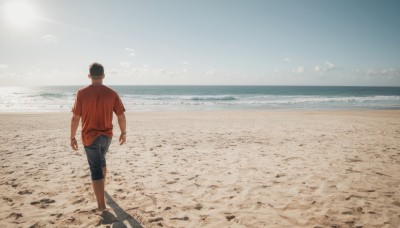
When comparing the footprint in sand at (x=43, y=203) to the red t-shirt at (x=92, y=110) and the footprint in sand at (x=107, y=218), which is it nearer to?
the footprint in sand at (x=107, y=218)

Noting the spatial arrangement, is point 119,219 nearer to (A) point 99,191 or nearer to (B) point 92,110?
(A) point 99,191

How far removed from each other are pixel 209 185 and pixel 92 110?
2.53 m

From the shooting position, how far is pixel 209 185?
4.61 metres

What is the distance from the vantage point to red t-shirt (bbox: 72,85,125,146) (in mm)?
3305

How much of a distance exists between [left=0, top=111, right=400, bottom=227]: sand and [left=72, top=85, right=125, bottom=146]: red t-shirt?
1.19m

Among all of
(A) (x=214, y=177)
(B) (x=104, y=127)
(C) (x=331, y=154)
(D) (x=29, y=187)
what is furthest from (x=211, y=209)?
(C) (x=331, y=154)

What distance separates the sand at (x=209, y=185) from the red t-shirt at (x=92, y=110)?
1188 mm

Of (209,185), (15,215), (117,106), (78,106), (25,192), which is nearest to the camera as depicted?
(78,106)

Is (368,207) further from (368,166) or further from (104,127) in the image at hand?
(104,127)

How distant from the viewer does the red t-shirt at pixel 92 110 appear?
3.30 metres

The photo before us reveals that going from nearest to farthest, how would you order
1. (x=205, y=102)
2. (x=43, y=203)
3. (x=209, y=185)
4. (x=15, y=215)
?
(x=15, y=215) < (x=43, y=203) < (x=209, y=185) < (x=205, y=102)

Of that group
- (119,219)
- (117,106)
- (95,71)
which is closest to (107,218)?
(119,219)

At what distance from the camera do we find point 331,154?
6742mm

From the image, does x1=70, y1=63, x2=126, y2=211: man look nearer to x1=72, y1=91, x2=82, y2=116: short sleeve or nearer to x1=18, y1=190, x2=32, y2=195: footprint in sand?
x1=72, y1=91, x2=82, y2=116: short sleeve
